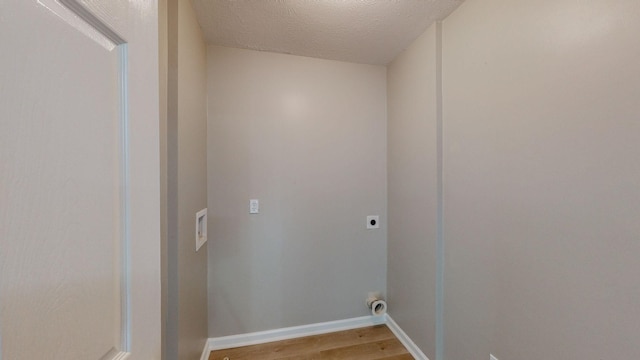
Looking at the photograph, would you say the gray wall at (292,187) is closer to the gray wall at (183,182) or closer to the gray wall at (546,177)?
the gray wall at (183,182)

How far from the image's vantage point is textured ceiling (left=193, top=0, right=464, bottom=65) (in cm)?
152

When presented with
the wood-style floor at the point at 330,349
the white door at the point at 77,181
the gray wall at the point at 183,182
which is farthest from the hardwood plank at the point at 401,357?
the white door at the point at 77,181

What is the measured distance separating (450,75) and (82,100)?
1808 mm

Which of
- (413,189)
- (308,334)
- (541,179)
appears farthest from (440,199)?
(308,334)

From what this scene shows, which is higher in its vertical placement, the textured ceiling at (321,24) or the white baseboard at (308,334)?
the textured ceiling at (321,24)

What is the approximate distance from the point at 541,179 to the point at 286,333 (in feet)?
6.89

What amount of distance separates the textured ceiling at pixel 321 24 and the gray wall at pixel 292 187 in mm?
155

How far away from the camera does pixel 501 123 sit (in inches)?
49.2

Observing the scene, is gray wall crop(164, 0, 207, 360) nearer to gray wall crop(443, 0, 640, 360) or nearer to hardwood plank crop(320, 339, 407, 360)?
hardwood plank crop(320, 339, 407, 360)

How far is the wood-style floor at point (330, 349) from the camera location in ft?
6.17

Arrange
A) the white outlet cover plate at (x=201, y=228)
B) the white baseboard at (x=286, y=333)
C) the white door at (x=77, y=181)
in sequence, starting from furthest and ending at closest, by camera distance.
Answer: the white baseboard at (x=286, y=333), the white outlet cover plate at (x=201, y=228), the white door at (x=77, y=181)

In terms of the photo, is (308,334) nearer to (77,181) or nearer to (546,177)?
(546,177)

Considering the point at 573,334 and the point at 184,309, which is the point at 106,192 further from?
the point at 573,334

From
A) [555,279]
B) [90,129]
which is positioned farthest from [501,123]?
[90,129]
